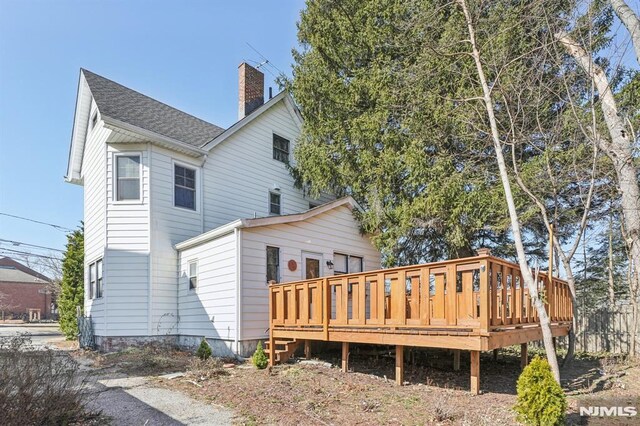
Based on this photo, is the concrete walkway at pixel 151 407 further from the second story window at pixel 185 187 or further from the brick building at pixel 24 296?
the brick building at pixel 24 296

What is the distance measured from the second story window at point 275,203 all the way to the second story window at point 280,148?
1400 mm

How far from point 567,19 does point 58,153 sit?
1921 centimetres

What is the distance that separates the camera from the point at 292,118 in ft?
51.3

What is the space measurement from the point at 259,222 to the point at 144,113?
19.4 ft

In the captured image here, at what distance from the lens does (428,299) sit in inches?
232

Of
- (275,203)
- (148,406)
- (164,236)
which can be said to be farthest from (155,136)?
(148,406)

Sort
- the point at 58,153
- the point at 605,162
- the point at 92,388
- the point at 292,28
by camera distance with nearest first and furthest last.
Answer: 1. the point at 92,388
2. the point at 605,162
3. the point at 292,28
4. the point at 58,153

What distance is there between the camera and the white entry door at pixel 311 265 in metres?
11.0

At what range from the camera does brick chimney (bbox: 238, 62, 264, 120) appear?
1473 cm

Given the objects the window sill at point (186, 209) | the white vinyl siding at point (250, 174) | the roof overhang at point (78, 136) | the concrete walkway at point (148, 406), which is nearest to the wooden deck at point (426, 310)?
the concrete walkway at point (148, 406)

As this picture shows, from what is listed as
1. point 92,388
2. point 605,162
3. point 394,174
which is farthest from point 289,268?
point 605,162

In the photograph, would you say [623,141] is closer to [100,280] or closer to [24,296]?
[100,280]

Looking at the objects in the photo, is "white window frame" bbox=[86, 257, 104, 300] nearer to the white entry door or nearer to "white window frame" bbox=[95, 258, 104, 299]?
"white window frame" bbox=[95, 258, 104, 299]

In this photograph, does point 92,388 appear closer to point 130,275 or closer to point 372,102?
point 130,275
